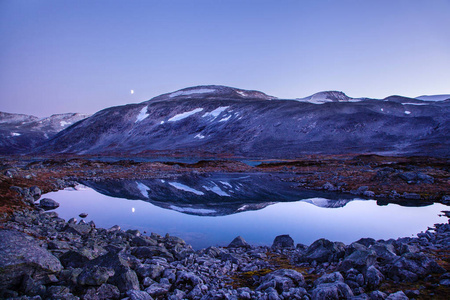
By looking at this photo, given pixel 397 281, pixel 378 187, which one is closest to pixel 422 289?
pixel 397 281

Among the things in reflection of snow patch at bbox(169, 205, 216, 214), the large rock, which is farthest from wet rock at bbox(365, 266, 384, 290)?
reflection of snow patch at bbox(169, 205, 216, 214)

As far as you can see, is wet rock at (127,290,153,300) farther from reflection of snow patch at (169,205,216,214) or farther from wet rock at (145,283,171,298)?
reflection of snow patch at (169,205,216,214)

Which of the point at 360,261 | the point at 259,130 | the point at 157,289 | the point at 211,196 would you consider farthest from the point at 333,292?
the point at 259,130

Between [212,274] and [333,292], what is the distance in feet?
9.51

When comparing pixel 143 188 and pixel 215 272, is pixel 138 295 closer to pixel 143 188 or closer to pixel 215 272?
pixel 215 272

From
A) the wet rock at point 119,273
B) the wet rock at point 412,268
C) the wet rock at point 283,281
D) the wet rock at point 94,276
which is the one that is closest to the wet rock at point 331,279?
the wet rock at point 283,281

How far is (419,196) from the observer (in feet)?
63.0

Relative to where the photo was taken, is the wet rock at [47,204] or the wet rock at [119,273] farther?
the wet rock at [47,204]

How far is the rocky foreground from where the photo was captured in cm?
536

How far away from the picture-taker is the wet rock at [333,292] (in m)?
5.08

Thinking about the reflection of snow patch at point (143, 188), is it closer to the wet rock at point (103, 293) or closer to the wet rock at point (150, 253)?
the wet rock at point (150, 253)

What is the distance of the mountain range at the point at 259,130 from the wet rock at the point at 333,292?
75134 mm

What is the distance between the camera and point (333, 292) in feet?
16.8

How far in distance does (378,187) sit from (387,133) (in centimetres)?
8434
